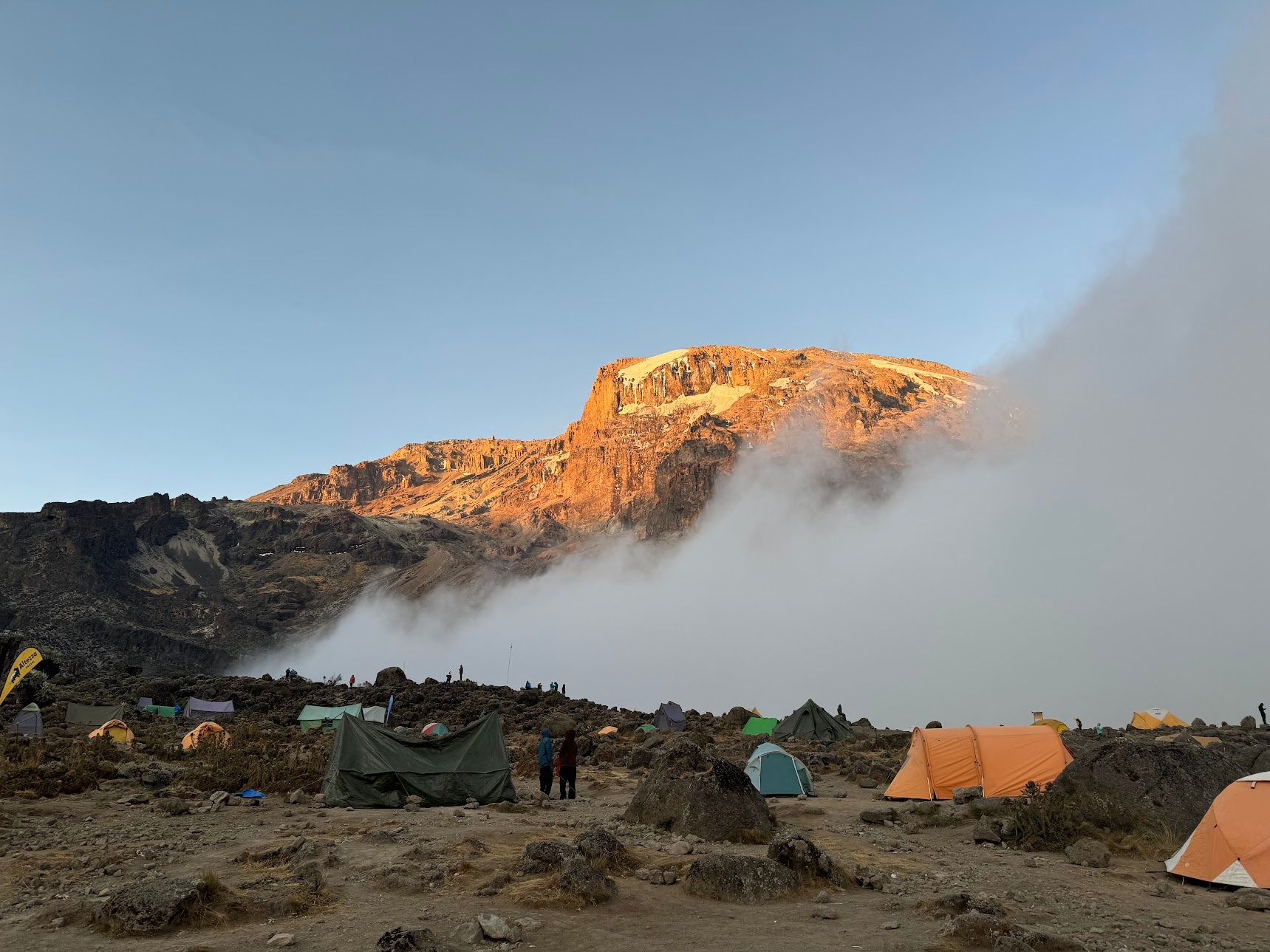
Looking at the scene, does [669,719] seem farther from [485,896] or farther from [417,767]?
[485,896]

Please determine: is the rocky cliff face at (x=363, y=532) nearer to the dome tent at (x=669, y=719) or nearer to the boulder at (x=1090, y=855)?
the dome tent at (x=669, y=719)

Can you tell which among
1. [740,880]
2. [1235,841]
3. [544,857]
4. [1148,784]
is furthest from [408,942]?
[1148,784]

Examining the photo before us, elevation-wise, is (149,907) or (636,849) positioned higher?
(149,907)

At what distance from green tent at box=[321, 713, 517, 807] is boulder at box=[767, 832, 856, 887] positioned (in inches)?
395

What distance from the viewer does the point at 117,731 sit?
3128cm

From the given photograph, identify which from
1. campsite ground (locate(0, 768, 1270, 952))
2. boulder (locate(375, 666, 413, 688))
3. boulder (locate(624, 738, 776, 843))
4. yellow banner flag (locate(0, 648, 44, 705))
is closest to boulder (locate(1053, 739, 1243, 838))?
campsite ground (locate(0, 768, 1270, 952))

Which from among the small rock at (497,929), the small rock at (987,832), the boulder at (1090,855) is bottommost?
the small rock at (987,832)

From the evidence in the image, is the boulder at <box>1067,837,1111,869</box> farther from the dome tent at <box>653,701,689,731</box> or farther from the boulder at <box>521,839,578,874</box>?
the dome tent at <box>653,701,689,731</box>

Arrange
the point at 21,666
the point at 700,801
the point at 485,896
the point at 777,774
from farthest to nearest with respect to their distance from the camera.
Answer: the point at 21,666 < the point at 777,774 < the point at 700,801 < the point at 485,896

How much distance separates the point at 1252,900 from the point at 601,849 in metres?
8.19

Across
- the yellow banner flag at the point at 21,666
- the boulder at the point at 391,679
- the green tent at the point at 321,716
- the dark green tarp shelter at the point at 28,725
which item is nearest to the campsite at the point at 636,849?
the yellow banner flag at the point at 21,666

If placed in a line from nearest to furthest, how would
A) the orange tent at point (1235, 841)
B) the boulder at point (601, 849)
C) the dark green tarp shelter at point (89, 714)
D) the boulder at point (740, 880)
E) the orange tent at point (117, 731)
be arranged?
the boulder at point (740, 880)
the orange tent at point (1235, 841)
the boulder at point (601, 849)
the orange tent at point (117, 731)
the dark green tarp shelter at point (89, 714)

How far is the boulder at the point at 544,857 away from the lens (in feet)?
36.2

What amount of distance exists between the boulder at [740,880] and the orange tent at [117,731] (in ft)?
92.7
